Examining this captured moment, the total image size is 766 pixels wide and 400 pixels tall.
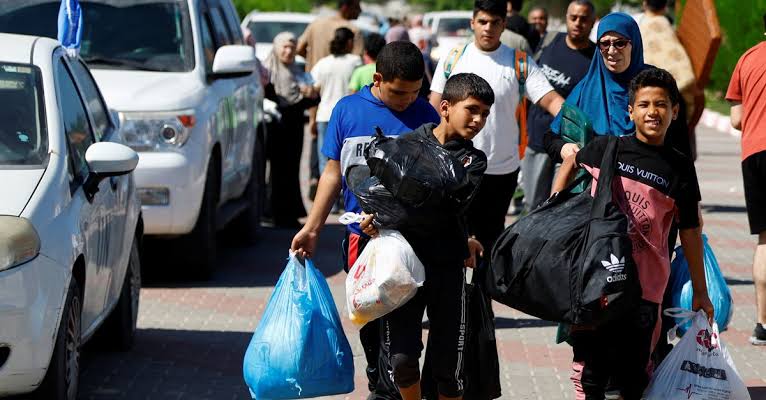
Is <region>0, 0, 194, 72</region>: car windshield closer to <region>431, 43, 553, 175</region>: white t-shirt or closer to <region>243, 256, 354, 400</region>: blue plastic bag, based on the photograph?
<region>431, 43, 553, 175</region>: white t-shirt

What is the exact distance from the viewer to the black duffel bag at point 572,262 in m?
5.71

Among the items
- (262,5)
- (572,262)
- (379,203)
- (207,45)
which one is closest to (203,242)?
(207,45)

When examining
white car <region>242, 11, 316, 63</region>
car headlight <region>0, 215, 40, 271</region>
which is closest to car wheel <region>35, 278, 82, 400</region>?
car headlight <region>0, 215, 40, 271</region>

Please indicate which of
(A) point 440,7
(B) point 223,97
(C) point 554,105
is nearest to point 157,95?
(B) point 223,97

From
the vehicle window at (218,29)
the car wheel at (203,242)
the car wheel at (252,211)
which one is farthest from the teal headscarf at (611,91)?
the car wheel at (252,211)

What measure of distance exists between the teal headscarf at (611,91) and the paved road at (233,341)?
4.32ft

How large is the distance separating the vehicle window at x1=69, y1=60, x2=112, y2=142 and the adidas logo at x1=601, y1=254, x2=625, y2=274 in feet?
10.2

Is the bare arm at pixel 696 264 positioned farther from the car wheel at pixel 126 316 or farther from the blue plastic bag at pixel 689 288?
the car wheel at pixel 126 316

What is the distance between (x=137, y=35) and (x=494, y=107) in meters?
3.46

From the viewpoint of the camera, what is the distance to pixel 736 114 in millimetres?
8594

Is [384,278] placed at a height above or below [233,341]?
above

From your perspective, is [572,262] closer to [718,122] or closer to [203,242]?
[203,242]

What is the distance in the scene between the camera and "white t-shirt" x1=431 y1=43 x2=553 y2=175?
8.23 m

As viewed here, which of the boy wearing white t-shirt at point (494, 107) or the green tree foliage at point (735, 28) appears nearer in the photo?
the boy wearing white t-shirt at point (494, 107)
